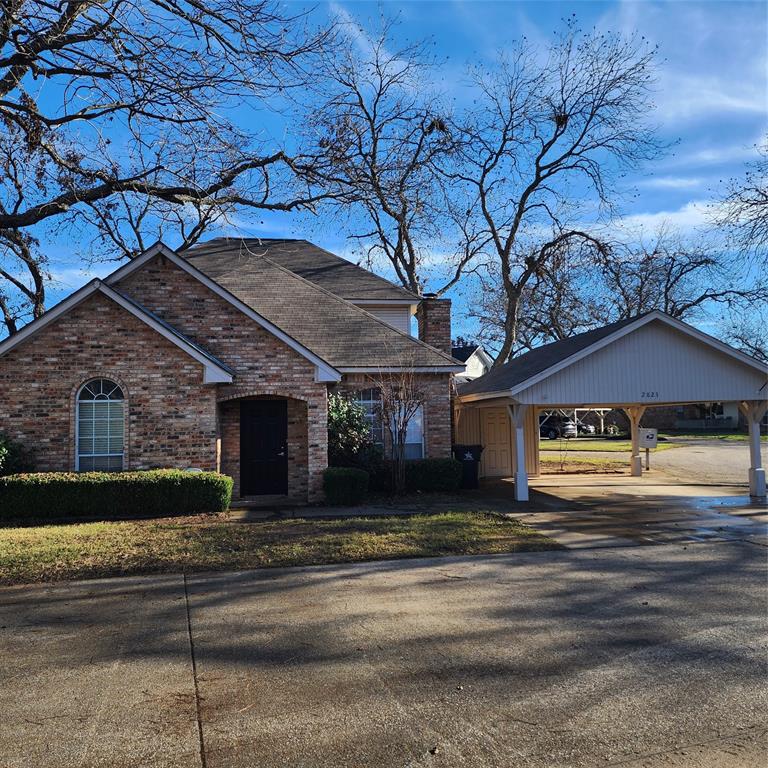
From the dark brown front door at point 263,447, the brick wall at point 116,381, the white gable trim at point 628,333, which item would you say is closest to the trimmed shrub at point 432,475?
the white gable trim at point 628,333

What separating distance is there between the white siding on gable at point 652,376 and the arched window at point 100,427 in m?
8.56

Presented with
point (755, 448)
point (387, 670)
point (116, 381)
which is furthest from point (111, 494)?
point (755, 448)

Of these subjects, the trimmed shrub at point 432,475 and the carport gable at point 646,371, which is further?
the trimmed shrub at point 432,475

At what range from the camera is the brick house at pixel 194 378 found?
41.6 ft

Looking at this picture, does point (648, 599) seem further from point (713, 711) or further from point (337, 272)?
point (337, 272)

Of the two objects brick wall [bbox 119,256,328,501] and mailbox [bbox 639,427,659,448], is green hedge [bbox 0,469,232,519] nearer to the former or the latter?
brick wall [bbox 119,256,328,501]

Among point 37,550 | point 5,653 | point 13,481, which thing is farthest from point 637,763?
point 13,481

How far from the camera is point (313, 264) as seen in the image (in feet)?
73.4

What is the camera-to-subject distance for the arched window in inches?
507

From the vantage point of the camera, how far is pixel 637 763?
11.5 feet

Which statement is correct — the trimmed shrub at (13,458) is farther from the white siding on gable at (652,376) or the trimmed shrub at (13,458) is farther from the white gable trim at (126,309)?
the white siding on gable at (652,376)

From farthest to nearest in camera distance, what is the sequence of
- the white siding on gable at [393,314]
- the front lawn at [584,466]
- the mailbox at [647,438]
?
the front lawn at [584,466]
the mailbox at [647,438]
the white siding on gable at [393,314]

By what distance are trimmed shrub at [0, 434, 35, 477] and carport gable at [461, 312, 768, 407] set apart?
10044 mm

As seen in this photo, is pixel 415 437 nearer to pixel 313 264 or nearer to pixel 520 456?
pixel 520 456
